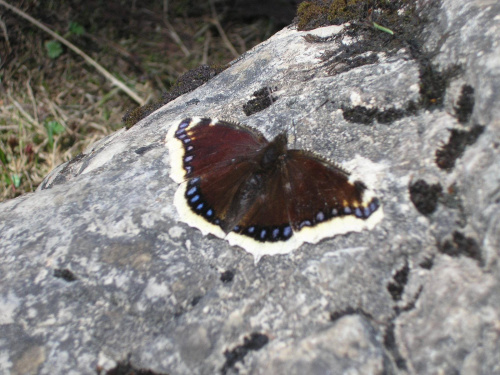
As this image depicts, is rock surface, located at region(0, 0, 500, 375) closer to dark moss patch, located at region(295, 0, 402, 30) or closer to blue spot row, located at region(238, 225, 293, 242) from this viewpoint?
blue spot row, located at region(238, 225, 293, 242)

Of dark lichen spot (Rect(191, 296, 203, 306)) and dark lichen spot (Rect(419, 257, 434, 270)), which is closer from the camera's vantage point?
dark lichen spot (Rect(419, 257, 434, 270))

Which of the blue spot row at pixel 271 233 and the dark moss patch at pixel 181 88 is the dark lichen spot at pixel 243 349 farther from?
the dark moss patch at pixel 181 88

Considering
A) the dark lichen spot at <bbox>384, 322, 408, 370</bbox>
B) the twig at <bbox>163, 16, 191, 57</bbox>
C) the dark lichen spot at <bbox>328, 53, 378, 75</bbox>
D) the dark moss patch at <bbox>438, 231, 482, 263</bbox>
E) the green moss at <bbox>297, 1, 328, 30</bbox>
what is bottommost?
the twig at <bbox>163, 16, 191, 57</bbox>

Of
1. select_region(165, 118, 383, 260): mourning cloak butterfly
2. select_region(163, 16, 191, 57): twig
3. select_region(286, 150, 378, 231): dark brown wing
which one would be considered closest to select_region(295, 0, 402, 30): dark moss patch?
select_region(165, 118, 383, 260): mourning cloak butterfly

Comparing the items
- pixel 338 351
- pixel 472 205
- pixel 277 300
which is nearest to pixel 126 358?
pixel 277 300

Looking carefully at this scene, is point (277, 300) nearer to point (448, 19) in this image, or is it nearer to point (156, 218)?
point (156, 218)

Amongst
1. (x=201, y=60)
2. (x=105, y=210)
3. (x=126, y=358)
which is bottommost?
(x=201, y=60)
